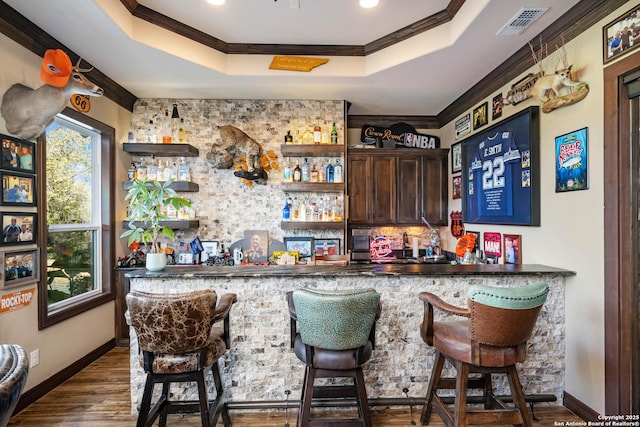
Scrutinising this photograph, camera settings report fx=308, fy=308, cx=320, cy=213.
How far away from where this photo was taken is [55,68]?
2.36 metres

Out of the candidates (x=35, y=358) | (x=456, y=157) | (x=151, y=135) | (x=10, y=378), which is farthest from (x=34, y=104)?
(x=456, y=157)

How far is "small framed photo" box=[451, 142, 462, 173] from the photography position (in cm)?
424

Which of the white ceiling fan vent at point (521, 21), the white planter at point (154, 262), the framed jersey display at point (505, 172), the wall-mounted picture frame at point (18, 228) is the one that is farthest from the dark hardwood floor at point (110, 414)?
the white ceiling fan vent at point (521, 21)

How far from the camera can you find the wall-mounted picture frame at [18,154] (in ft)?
7.78

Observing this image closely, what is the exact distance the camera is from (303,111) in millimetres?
4215

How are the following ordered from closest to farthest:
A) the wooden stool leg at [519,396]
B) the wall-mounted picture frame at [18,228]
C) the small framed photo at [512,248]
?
the wooden stool leg at [519,396], the wall-mounted picture frame at [18,228], the small framed photo at [512,248]

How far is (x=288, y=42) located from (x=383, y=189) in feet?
7.80

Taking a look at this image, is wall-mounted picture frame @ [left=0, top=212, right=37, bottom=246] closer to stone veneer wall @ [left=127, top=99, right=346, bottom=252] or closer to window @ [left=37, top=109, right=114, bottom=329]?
window @ [left=37, top=109, right=114, bottom=329]

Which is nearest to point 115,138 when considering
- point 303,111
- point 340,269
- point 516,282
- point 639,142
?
point 303,111

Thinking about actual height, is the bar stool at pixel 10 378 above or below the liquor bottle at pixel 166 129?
below

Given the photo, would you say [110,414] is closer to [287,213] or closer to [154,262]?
[154,262]

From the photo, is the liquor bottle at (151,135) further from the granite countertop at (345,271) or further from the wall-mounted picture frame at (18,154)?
the granite countertop at (345,271)

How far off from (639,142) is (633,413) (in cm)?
173

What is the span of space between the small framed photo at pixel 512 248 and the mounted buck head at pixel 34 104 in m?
4.10
